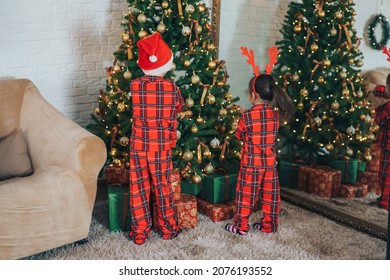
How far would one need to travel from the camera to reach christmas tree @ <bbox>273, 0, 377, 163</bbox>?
330 cm

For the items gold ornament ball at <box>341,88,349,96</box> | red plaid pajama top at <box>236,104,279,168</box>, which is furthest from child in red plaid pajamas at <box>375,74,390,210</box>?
red plaid pajama top at <box>236,104,279,168</box>

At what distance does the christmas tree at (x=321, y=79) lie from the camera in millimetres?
3297

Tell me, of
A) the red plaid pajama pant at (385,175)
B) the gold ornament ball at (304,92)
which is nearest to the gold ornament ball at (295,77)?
the gold ornament ball at (304,92)

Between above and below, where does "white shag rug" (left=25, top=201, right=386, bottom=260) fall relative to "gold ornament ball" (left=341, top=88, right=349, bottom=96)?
below

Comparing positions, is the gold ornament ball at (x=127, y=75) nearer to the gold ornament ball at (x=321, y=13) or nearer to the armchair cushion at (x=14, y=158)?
the armchair cushion at (x=14, y=158)

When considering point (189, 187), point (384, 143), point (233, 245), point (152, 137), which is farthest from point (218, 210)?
point (384, 143)

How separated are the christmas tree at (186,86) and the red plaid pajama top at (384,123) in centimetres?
98

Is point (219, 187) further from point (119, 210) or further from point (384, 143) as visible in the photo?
point (384, 143)

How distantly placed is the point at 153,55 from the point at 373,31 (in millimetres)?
1420

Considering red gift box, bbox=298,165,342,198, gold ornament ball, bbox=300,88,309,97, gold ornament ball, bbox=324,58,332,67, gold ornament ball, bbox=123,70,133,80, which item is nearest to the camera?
gold ornament ball, bbox=123,70,133,80

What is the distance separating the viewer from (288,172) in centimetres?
374

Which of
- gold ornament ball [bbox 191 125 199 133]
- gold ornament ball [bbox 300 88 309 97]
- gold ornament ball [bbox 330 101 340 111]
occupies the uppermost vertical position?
gold ornament ball [bbox 300 88 309 97]

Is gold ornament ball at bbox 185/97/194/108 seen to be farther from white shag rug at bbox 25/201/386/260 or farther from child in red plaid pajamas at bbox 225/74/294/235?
white shag rug at bbox 25/201/386/260
